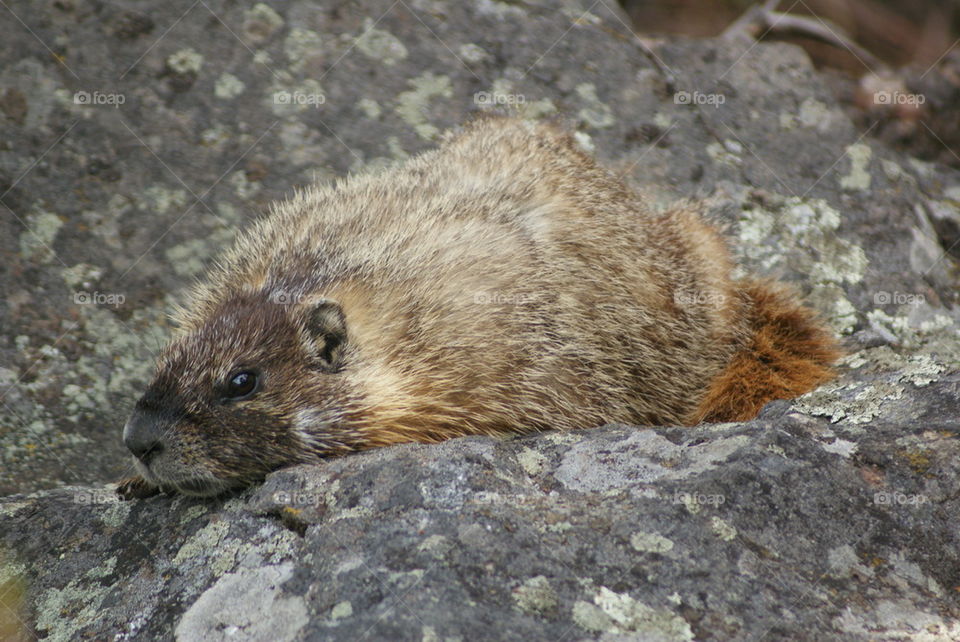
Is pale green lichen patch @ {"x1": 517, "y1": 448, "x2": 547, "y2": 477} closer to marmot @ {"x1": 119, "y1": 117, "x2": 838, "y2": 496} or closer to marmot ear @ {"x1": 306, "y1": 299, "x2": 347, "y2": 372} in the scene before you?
marmot @ {"x1": 119, "y1": 117, "x2": 838, "y2": 496}

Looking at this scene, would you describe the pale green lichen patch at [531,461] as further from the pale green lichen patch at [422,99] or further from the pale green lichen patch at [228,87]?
the pale green lichen patch at [228,87]

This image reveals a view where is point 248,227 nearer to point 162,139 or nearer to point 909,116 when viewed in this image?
point 162,139

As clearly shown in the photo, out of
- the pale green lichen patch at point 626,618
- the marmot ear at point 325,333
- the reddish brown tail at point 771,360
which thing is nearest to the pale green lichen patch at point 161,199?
the marmot ear at point 325,333

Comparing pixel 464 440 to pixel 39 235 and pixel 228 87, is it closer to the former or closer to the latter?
pixel 39 235

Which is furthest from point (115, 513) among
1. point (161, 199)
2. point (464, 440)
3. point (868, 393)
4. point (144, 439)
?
point (868, 393)

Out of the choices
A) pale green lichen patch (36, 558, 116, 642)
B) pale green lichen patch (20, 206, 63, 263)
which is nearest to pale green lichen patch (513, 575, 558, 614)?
pale green lichen patch (36, 558, 116, 642)

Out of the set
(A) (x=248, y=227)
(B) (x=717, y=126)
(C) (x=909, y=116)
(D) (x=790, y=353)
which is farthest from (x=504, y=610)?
(C) (x=909, y=116)
